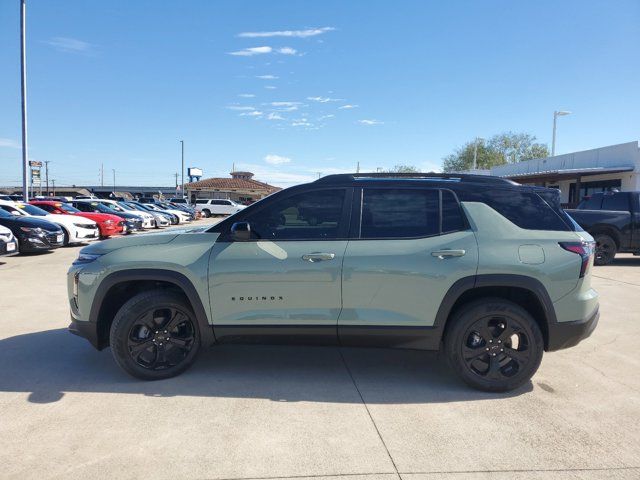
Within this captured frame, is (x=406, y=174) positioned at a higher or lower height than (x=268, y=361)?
higher

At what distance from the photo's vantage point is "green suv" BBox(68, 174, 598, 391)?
3.64 meters

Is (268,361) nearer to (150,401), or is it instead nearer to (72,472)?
(150,401)

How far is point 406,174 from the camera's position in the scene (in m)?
4.11

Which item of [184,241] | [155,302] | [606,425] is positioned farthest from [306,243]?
[606,425]

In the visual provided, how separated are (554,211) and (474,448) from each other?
2.05 m

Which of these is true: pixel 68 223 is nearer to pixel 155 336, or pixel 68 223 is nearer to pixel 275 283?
pixel 155 336

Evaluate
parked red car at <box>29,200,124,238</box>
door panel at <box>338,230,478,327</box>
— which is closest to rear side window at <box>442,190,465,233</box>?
door panel at <box>338,230,478,327</box>

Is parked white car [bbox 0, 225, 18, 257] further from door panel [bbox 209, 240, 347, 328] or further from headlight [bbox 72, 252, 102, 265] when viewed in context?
door panel [bbox 209, 240, 347, 328]

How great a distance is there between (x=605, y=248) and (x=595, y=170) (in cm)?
1160

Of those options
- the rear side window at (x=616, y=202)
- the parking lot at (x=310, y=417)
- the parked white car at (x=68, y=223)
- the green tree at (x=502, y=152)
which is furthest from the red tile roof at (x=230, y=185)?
the parking lot at (x=310, y=417)

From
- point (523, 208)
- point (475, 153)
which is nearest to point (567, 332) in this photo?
point (523, 208)

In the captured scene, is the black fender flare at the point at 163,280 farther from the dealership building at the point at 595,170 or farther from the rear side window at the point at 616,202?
the dealership building at the point at 595,170

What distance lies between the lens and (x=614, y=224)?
10.8 metres

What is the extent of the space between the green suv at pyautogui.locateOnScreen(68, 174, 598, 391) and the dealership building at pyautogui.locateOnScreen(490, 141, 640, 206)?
54.2ft
